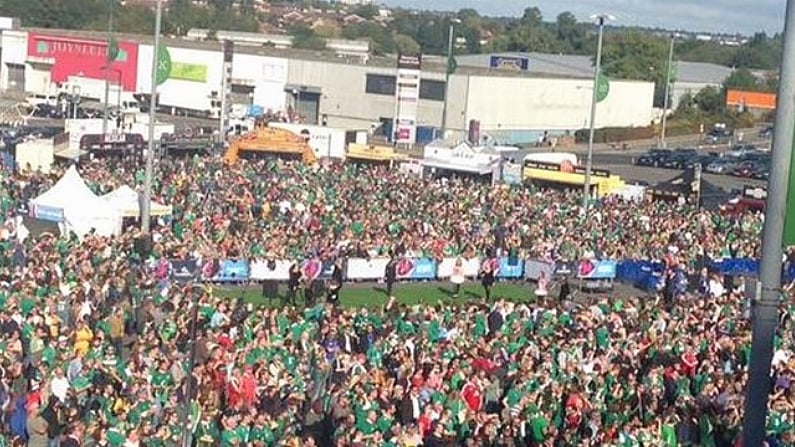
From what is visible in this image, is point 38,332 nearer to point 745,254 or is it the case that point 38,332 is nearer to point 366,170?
point 745,254

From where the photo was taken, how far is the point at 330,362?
1825 cm

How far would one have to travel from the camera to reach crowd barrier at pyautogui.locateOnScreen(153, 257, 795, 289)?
28297 millimetres

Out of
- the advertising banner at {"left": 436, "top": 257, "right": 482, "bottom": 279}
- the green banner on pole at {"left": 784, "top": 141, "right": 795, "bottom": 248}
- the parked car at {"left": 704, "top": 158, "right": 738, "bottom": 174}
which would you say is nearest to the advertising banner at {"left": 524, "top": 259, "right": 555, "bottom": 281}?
the advertising banner at {"left": 436, "top": 257, "right": 482, "bottom": 279}

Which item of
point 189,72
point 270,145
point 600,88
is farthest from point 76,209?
point 189,72

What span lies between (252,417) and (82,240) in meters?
14.0

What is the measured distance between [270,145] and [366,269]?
17736 mm

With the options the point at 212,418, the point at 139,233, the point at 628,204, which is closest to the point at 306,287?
the point at 139,233

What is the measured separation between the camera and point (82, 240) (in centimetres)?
2747

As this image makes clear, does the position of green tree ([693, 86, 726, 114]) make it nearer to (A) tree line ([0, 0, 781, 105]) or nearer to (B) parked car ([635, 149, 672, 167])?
(A) tree line ([0, 0, 781, 105])

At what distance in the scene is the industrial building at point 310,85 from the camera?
75250 mm

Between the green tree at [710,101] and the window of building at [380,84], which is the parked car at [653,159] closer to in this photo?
the window of building at [380,84]

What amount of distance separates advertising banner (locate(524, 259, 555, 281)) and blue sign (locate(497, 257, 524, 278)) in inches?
5.0

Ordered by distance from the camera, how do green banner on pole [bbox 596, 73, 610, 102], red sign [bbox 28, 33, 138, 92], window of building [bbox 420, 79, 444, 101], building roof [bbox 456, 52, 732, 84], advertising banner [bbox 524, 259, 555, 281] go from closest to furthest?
advertising banner [bbox 524, 259, 555, 281], green banner on pole [bbox 596, 73, 610, 102], window of building [bbox 420, 79, 444, 101], red sign [bbox 28, 33, 138, 92], building roof [bbox 456, 52, 732, 84]

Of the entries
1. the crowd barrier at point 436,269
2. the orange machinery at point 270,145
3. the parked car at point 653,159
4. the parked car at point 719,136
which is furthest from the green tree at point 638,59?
the crowd barrier at point 436,269
